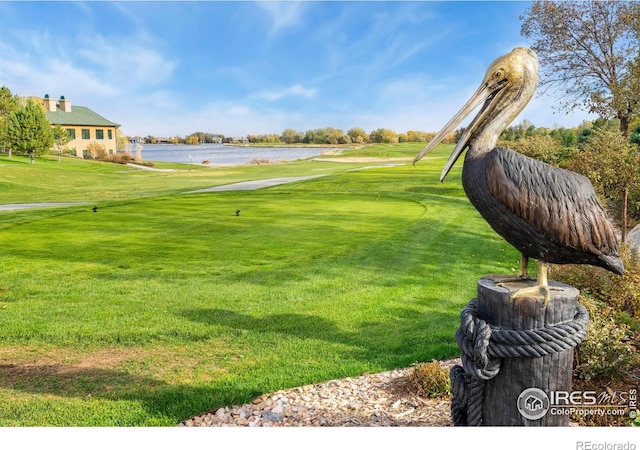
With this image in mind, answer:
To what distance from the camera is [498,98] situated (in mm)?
3305

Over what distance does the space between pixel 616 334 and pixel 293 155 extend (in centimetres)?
5834

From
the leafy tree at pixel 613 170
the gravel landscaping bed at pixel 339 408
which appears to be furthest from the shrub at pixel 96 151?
the gravel landscaping bed at pixel 339 408

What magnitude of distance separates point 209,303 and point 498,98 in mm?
5736

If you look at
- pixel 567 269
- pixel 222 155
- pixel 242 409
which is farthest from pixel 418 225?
pixel 222 155

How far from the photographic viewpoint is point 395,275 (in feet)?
30.5

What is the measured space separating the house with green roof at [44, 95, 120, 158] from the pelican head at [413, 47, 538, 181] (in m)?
60.6

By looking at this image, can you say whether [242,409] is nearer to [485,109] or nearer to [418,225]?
[485,109]

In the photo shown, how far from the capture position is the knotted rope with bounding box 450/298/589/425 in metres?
3.08

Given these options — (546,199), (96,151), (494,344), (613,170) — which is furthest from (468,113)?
(96,151)

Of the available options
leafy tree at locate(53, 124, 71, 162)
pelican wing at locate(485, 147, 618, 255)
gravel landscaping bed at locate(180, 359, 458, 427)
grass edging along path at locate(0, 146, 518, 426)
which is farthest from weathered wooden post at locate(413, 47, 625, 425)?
leafy tree at locate(53, 124, 71, 162)

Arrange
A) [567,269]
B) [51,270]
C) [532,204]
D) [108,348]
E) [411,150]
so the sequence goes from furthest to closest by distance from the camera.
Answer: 1. [411,150]
2. [51,270]
3. [567,269]
4. [108,348]
5. [532,204]

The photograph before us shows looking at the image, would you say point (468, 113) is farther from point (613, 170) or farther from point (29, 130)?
point (29, 130)

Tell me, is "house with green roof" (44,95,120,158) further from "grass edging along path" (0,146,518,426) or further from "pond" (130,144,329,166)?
"grass edging along path" (0,146,518,426)

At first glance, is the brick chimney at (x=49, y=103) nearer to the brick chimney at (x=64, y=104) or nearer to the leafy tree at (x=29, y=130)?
the brick chimney at (x=64, y=104)
